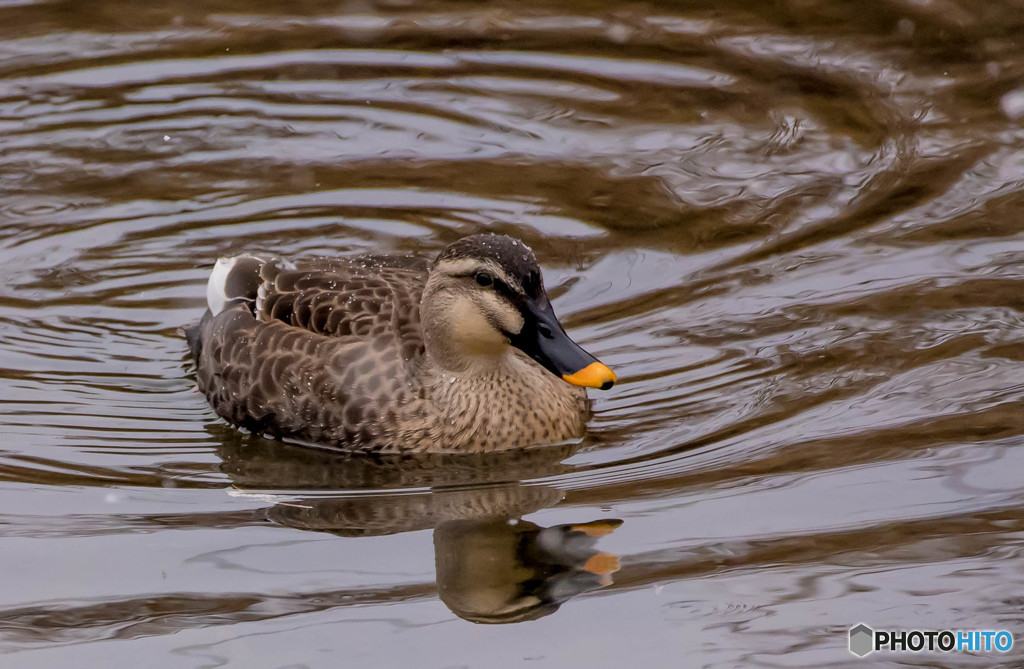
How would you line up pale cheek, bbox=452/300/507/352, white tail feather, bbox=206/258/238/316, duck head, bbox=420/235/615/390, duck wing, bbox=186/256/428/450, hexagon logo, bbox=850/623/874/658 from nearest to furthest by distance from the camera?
1. hexagon logo, bbox=850/623/874/658
2. duck head, bbox=420/235/615/390
3. pale cheek, bbox=452/300/507/352
4. duck wing, bbox=186/256/428/450
5. white tail feather, bbox=206/258/238/316

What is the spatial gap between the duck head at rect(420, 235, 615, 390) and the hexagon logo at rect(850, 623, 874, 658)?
1629 mm

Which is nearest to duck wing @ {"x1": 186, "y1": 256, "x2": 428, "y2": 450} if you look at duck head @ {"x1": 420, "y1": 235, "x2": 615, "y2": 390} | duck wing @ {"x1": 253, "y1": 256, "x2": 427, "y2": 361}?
duck wing @ {"x1": 253, "y1": 256, "x2": 427, "y2": 361}

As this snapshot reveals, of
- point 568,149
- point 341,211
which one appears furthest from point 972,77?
point 341,211

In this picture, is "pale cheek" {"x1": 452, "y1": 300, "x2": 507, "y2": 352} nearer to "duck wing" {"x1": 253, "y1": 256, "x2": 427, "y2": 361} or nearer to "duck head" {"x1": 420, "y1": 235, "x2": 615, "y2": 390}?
"duck head" {"x1": 420, "y1": 235, "x2": 615, "y2": 390}

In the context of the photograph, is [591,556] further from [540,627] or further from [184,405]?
[184,405]

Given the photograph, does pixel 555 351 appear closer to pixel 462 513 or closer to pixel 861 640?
pixel 462 513

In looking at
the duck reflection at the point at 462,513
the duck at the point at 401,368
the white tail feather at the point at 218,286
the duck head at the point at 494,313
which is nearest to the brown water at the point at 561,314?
the duck reflection at the point at 462,513

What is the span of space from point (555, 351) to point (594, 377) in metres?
0.26

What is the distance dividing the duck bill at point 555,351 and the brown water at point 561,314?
1.59 ft

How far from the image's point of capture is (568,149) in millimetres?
10406

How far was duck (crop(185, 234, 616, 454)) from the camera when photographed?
718 centimetres

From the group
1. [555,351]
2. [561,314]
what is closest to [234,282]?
[561,314]

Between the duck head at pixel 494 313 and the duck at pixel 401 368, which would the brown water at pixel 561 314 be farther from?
the duck head at pixel 494 313

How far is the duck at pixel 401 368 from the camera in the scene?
7180mm
